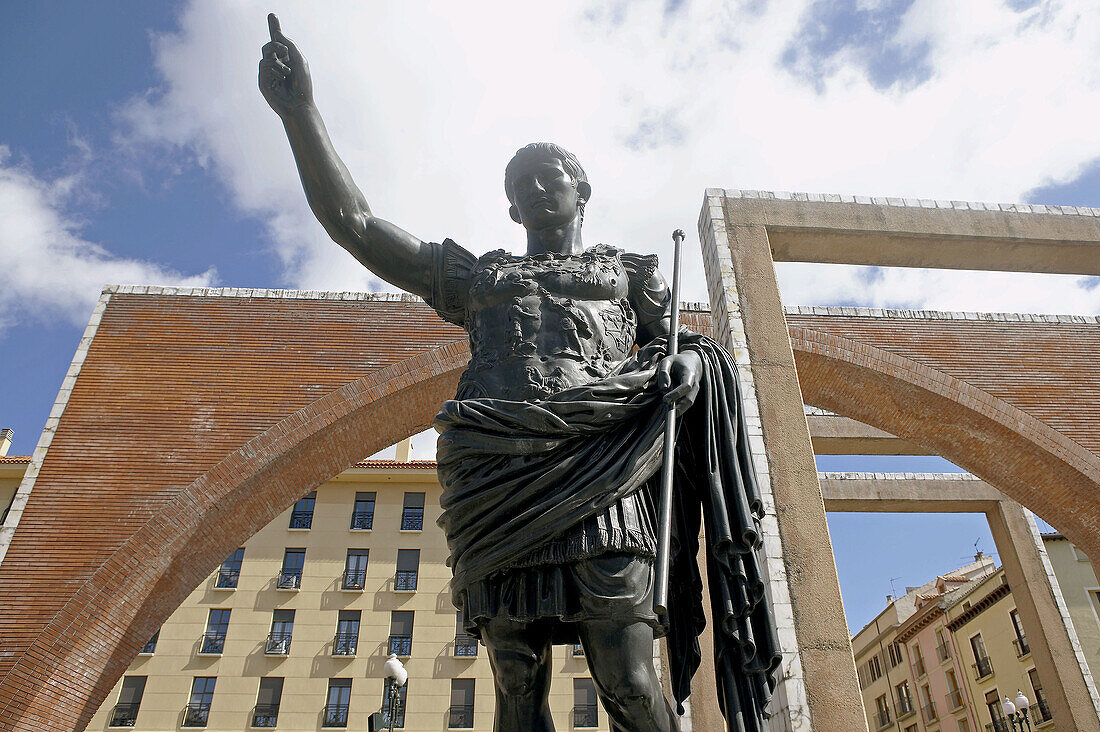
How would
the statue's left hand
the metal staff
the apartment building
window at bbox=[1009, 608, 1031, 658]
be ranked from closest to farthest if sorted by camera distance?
1. the metal staff
2. the statue's left hand
3. the apartment building
4. window at bbox=[1009, 608, 1031, 658]

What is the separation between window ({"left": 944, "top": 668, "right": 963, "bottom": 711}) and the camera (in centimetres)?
2308

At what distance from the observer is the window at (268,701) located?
1766cm

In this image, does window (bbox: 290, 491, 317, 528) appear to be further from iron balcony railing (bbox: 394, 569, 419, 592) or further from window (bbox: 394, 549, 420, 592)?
iron balcony railing (bbox: 394, 569, 419, 592)

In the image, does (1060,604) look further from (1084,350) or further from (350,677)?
(350,677)

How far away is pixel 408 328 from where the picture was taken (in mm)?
9742

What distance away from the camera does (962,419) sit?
9.52 m

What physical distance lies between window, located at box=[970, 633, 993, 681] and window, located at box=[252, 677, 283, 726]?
17.8 metres

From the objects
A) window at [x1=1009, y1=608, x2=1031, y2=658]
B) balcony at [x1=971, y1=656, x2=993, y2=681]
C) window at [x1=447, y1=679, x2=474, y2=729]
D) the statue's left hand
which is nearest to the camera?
the statue's left hand

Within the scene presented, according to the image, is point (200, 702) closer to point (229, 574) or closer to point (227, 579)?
point (227, 579)

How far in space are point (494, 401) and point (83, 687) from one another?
799 cm

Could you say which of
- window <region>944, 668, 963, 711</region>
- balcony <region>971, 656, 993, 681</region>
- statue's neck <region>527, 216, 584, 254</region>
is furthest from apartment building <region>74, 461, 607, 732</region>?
statue's neck <region>527, 216, 584, 254</region>

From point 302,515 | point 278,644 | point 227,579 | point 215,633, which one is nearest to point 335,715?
point 278,644

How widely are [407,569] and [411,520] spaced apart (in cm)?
119

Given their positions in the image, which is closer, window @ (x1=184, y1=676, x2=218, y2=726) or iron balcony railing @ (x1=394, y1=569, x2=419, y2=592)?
window @ (x1=184, y1=676, x2=218, y2=726)
